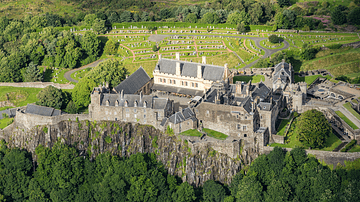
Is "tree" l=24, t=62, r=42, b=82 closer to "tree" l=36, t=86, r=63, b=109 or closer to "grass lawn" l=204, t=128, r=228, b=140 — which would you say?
"tree" l=36, t=86, r=63, b=109

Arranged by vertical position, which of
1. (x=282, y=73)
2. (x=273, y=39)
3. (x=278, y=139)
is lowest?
(x=278, y=139)

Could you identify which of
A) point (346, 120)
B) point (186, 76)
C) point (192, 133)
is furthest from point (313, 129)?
point (186, 76)

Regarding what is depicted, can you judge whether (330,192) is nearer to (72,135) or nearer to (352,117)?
(352,117)

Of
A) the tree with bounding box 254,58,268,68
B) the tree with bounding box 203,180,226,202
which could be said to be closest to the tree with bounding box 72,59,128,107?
the tree with bounding box 254,58,268,68

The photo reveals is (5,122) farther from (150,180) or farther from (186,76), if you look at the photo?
(186,76)

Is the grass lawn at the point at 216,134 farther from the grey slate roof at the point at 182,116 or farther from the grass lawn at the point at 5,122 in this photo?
the grass lawn at the point at 5,122

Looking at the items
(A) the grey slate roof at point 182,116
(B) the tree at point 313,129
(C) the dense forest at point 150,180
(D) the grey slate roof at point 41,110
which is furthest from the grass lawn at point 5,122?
(B) the tree at point 313,129
